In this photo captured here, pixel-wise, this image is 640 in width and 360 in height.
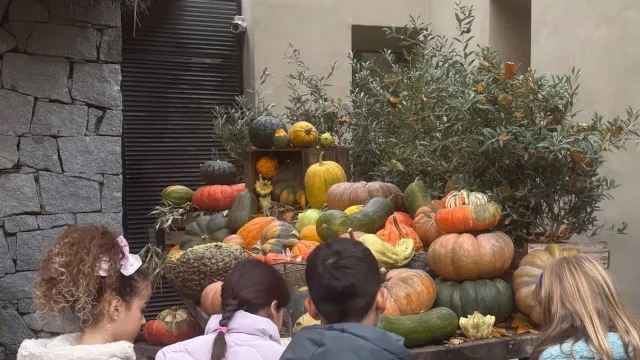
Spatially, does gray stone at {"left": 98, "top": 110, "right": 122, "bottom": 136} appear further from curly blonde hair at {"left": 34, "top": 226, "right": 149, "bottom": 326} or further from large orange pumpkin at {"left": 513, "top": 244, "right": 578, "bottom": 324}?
curly blonde hair at {"left": 34, "top": 226, "right": 149, "bottom": 326}

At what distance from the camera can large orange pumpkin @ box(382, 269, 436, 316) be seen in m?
3.47

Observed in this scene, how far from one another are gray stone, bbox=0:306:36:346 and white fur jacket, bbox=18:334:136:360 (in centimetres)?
369

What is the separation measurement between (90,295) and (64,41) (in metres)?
4.10

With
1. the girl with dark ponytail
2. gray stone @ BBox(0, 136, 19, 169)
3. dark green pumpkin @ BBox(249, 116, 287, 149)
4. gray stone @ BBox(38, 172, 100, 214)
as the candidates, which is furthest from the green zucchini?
gray stone @ BBox(0, 136, 19, 169)

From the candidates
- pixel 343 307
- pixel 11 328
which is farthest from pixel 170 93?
pixel 343 307

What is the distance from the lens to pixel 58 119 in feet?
18.4

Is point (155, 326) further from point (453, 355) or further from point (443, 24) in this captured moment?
point (443, 24)

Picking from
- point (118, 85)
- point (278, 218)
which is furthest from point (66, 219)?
point (278, 218)

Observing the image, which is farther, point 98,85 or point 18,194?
point 98,85

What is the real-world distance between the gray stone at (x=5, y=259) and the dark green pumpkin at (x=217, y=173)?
174 centimetres

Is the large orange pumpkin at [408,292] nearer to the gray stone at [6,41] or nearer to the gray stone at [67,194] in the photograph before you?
the gray stone at [67,194]

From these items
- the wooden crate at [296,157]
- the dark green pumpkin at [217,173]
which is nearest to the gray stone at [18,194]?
the dark green pumpkin at [217,173]

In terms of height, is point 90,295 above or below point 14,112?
below

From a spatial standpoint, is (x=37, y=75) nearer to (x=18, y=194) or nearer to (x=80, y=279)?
(x=18, y=194)
